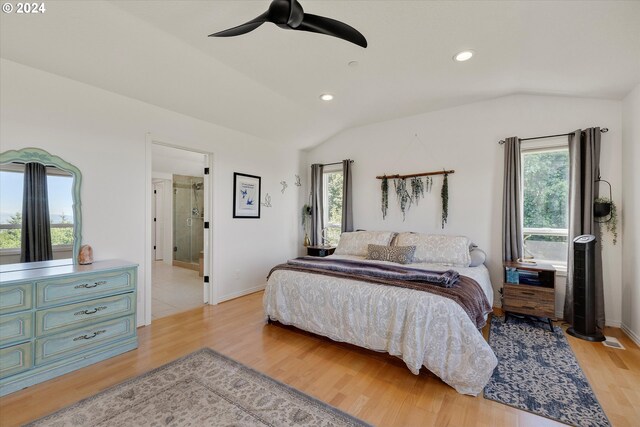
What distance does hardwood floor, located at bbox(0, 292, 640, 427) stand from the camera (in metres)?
1.76

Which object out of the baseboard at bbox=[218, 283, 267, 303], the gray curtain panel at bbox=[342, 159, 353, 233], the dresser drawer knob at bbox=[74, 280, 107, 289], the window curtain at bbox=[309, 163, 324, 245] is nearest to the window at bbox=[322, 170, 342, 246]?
the window curtain at bbox=[309, 163, 324, 245]

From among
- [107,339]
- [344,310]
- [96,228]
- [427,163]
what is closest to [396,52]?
[427,163]

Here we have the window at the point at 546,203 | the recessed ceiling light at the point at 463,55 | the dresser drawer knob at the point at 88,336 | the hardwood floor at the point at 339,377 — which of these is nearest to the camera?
the hardwood floor at the point at 339,377

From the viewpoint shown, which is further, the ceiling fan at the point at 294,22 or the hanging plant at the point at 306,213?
the hanging plant at the point at 306,213

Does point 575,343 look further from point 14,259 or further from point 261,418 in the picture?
point 14,259

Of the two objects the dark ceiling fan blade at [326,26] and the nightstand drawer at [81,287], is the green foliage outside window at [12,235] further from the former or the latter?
the dark ceiling fan blade at [326,26]

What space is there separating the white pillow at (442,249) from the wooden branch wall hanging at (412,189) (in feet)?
1.79

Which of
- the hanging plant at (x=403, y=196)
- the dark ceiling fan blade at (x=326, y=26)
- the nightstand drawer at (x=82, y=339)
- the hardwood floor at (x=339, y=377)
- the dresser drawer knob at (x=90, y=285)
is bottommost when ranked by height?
the hardwood floor at (x=339, y=377)

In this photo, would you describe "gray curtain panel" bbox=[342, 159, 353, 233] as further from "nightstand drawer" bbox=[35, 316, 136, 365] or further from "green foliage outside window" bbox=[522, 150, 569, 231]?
"nightstand drawer" bbox=[35, 316, 136, 365]

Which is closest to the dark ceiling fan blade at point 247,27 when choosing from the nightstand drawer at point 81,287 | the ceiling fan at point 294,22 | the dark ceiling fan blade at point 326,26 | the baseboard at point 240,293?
the ceiling fan at point 294,22

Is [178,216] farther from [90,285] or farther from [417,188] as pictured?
[417,188]

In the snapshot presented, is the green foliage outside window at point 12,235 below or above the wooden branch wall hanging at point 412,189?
below

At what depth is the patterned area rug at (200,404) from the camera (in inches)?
67.1

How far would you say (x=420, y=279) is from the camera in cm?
246
